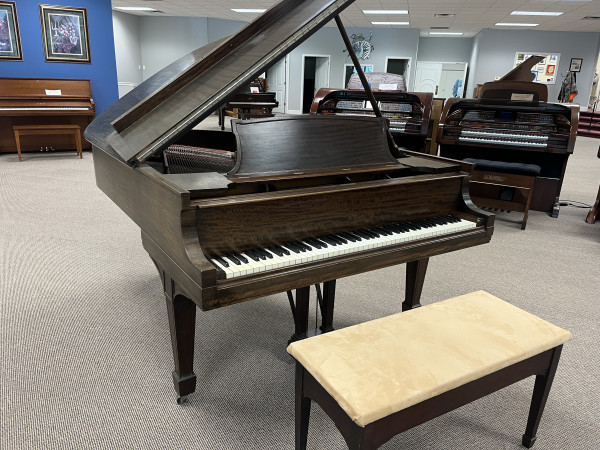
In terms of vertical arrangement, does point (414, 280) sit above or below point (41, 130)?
below

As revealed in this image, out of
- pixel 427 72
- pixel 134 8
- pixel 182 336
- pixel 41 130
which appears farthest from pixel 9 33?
pixel 427 72

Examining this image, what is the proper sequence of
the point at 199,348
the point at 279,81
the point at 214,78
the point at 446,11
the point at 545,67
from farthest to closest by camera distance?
1. the point at 279,81
2. the point at 545,67
3. the point at 446,11
4. the point at 199,348
5. the point at 214,78

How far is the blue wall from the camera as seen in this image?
22.0 ft

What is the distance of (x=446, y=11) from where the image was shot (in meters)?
10.8

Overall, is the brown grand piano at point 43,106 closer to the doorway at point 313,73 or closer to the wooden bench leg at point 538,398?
the wooden bench leg at point 538,398

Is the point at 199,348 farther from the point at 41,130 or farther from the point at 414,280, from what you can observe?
the point at 41,130

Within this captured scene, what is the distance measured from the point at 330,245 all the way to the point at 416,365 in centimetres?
51

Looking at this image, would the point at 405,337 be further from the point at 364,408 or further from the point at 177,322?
the point at 177,322

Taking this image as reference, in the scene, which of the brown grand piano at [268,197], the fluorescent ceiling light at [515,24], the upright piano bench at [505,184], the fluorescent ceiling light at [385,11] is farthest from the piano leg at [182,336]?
the fluorescent ceiling light at [515,24]

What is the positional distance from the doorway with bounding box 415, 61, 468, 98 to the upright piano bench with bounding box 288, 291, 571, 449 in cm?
1591

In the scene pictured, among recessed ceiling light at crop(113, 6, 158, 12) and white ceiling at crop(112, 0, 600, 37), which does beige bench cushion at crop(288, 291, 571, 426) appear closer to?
white ceiling at crop(112, 0, 600, 37)

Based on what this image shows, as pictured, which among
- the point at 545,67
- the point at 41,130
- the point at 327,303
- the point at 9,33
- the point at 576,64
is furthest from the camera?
the point at 545,67

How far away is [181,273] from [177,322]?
0.36m

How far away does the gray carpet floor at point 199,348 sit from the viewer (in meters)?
1.65
